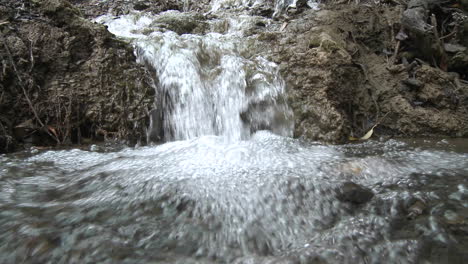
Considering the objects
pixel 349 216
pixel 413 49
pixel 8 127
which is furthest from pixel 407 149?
pixel 8 127

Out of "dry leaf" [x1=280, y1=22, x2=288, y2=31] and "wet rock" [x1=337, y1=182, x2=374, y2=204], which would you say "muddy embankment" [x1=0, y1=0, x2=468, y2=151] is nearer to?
"dry leaf" [x1=280, y1=22, x2=288, y2=31]

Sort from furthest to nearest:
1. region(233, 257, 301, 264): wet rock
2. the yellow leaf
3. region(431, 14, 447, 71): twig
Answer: region(431, 14, 447, 71): twig → the yellow leaf → region(233, 257, 301, 264): wet rock

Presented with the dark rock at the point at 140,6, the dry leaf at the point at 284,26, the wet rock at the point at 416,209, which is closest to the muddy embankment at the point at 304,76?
the dry leaf at the point at 284,26

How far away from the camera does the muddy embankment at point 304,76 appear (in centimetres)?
317

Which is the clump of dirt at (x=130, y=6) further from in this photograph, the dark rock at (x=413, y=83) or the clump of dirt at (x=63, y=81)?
the dark rock at (x=413, y=83)

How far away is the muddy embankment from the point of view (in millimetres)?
3170

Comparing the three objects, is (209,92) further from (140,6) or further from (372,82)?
(140,6)

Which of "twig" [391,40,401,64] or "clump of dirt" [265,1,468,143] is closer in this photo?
"clump of dirt" [265,1,468,143]

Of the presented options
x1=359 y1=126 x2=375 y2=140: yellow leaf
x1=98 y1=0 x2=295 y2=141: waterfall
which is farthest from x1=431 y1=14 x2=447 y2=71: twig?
x1=98 y1=0 x2=295 y2=141: waterfall

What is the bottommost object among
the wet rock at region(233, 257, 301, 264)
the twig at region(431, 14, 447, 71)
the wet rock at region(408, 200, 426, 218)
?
the wet rock at region(233, 257, 301, 264)

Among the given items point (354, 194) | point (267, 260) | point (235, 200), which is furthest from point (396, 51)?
point (267, 260)

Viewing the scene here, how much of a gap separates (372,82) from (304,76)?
110 cm

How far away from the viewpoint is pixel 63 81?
132 inches

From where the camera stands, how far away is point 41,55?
132 inches
